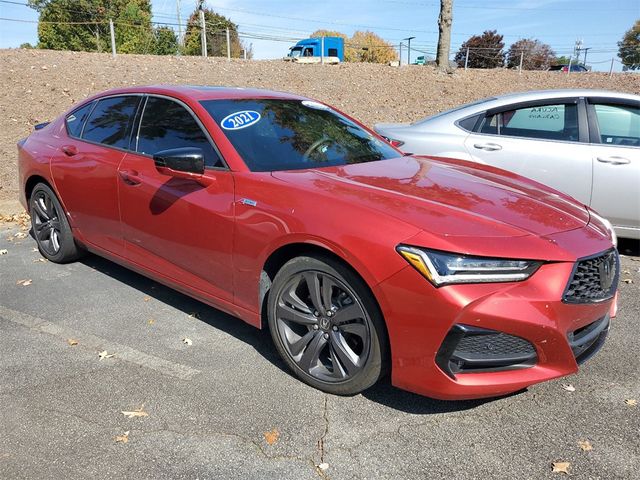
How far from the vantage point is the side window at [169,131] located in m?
3.49

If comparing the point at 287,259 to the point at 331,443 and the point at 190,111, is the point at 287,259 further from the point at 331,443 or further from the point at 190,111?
the point at 190,111

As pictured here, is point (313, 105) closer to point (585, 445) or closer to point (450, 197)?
point (450, 197)

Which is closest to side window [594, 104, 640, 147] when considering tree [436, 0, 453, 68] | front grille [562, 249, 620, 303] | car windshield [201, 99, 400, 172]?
car windshield [201, 99, 400, 172]

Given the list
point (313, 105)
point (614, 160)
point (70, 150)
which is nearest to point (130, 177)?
point (70, 150)

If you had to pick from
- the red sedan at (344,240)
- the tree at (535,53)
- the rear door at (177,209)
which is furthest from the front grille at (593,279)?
the tree at (535,53)

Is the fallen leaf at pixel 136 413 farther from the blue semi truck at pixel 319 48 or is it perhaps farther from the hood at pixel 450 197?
the blue semi truck at pixel 319 48

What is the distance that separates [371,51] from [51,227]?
62520 millimetres

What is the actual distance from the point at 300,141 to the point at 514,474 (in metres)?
2.31

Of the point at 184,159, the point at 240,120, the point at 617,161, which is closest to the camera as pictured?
the point at 184,159

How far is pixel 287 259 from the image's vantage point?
9.96 feet

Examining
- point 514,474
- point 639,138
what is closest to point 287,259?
point 514,474

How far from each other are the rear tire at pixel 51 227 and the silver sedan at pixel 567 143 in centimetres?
356

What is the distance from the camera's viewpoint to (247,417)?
276 cm

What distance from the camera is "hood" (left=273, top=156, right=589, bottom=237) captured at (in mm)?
2596
